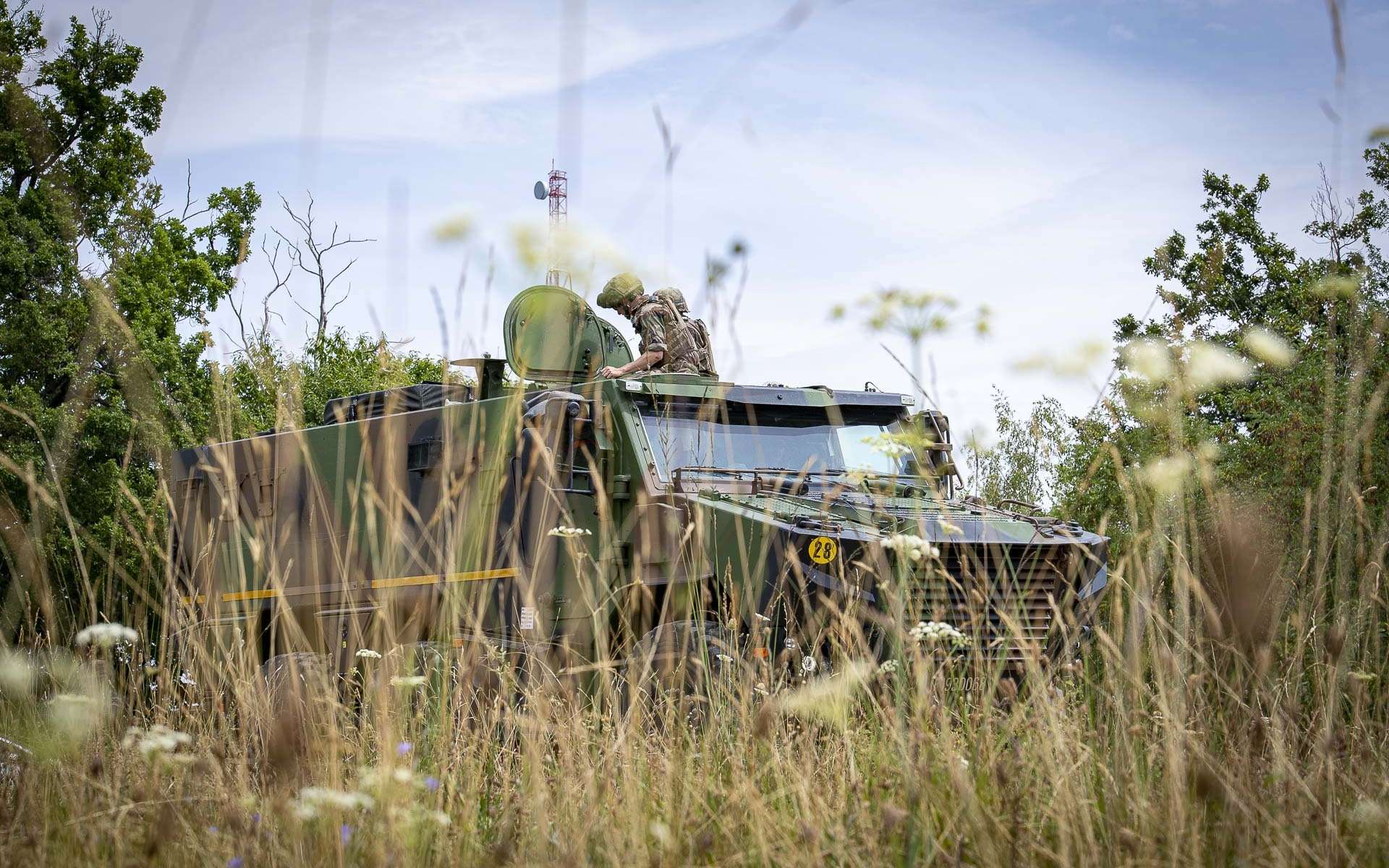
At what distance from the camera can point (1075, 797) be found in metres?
2.94

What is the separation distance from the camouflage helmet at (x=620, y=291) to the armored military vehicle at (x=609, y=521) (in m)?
0.41

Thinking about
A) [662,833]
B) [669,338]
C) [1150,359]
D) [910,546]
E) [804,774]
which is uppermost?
[669,338]

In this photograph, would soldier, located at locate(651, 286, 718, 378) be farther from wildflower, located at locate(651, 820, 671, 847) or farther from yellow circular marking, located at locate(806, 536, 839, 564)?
wildflower, located at locate(651, 820, 671, 847)

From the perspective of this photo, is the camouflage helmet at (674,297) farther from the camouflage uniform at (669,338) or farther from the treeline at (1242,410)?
the treeline at (1242,410)

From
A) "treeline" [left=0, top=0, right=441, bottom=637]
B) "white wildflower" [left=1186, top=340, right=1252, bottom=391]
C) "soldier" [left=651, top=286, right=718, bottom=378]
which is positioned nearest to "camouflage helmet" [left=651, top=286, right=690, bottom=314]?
"soldier" [left=651, top=286, right=718, bottom=378]

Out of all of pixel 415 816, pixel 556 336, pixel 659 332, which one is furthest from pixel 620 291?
pixel 415 816

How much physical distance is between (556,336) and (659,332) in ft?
3.35

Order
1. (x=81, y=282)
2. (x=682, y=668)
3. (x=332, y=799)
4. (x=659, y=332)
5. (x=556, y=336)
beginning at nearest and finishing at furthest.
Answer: (x=332, y=799) < (x=682, y=668) < (x=659, y=332) < (x=556, y=336) < (x=81, y=282)

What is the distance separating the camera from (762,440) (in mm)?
6816

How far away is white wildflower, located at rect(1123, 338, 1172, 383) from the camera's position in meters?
3.24

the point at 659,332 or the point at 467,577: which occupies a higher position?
the point at 659,332

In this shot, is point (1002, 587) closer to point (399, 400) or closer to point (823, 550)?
point (823, 550)

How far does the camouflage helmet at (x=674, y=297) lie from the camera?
771 cm

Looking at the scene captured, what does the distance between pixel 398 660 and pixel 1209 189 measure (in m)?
21.1
